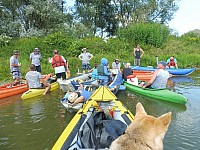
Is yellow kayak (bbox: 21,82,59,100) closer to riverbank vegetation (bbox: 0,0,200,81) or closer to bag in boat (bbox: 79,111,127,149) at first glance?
bag in boat (bbox: 79,111,127,149)

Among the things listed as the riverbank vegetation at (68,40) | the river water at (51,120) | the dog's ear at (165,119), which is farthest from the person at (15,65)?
the dog's ear at (165,119)

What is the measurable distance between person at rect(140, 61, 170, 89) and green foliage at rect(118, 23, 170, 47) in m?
14.7

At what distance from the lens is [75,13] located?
29.7 m

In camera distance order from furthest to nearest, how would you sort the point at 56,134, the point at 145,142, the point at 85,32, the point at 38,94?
the point at 85,32
the point at 38,94
the point at 56,134
the point at 145,142

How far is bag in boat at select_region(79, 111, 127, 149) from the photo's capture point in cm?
376

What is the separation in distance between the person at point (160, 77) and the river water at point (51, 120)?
23.9 inches

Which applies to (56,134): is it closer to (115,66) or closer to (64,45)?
(115,66)

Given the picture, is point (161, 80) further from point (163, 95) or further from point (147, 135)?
point (147, 135)

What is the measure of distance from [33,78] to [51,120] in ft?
10.2

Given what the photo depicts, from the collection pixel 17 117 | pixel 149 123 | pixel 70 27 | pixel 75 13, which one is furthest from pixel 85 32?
pixel 149 123

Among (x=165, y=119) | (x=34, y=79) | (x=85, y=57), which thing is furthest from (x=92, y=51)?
(x=165, y=119)

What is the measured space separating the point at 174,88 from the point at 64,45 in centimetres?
1117

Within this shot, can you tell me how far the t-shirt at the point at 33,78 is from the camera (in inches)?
373

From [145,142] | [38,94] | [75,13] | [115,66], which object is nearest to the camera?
[145,142]
